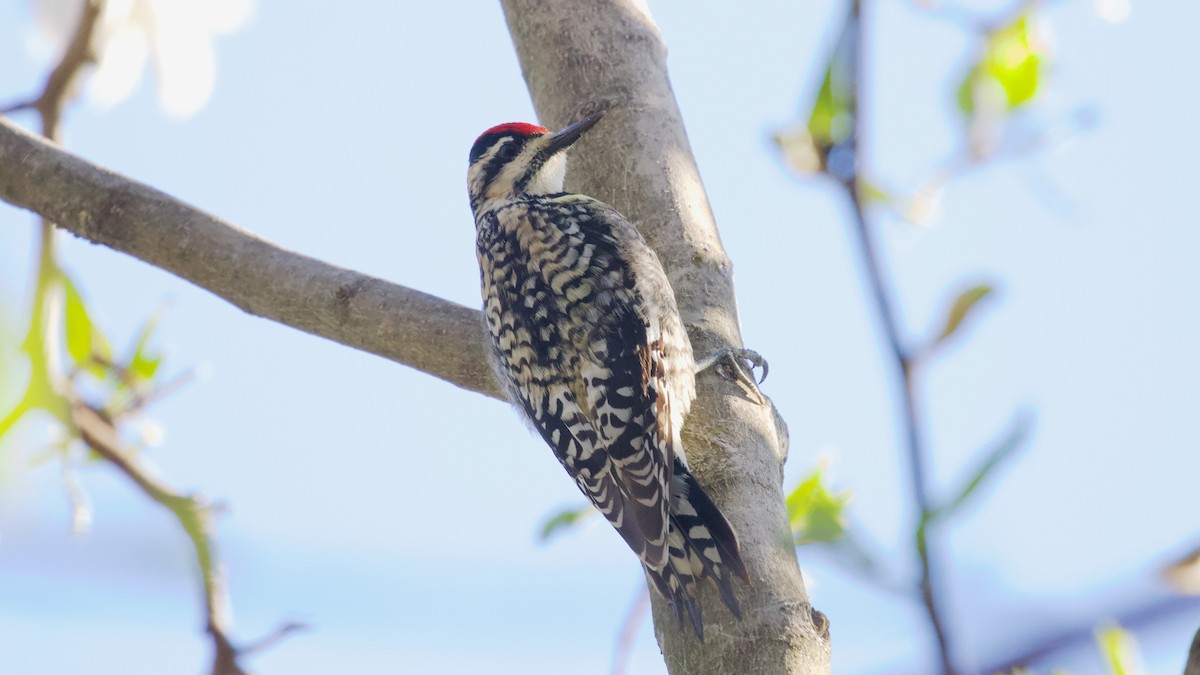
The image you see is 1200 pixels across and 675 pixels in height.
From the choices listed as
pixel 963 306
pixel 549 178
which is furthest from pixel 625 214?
pixel 963 306

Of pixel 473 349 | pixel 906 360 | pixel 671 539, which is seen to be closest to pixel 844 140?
pixel 906 360

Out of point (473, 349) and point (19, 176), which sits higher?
point (19, 176)

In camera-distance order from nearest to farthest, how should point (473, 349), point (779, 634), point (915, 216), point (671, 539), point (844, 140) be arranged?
point (844, 140)
point (915, 216)
point (779, 634)
point (671, 539)
point (473, 349)

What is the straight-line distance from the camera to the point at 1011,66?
2328mm

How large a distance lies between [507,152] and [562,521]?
63.1 inches

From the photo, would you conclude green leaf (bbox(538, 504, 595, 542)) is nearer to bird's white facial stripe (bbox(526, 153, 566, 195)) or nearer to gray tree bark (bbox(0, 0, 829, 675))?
gray tree bark (bbox(0, 0, 829, 675))

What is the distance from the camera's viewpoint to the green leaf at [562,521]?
313 centimetres

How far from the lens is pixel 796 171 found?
4.60 ft

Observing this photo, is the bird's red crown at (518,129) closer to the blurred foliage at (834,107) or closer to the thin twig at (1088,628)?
the blurred foliage at (834,107)

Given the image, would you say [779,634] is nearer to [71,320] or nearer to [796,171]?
[796,171]

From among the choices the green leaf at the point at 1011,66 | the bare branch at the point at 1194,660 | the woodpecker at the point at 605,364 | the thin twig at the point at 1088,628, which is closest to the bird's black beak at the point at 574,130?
the woodpecker at the point at 605,364

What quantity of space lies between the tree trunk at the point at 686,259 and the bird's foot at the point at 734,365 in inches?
1.1

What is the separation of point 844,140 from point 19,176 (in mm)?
2691

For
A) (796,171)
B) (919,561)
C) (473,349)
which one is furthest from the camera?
(473,349)
